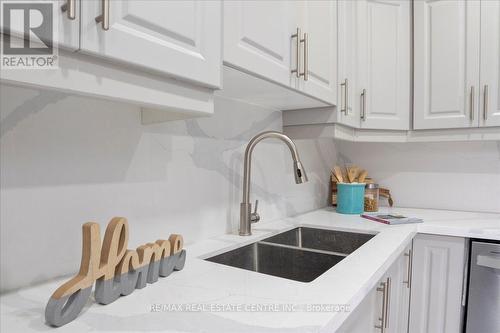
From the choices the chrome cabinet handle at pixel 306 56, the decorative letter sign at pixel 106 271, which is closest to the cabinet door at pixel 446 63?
the chrome cabinet handle at pixel 306 56

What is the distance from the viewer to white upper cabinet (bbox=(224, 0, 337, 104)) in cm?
87

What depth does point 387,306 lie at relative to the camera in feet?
3.79

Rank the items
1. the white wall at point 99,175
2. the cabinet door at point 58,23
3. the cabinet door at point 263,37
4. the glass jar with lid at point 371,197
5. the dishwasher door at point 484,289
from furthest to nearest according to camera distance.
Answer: the glass jar with lid at point 371,197 → the dishwasher door at point 484,289 → the cabinet door at point 263,37 → the white wall at point 99,175 → the cabinet door at point 58,23

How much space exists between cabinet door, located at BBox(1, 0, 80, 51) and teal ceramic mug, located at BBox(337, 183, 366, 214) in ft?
5.32

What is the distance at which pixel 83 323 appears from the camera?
577 mm

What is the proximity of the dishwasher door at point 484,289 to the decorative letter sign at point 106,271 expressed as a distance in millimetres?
1401

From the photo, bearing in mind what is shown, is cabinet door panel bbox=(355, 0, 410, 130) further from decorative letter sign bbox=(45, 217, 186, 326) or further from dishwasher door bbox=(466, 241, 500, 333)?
decorative letter sign bbox=(45, 217, 186, 326)

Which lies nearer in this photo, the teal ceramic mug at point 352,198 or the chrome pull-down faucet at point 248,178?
the chrome pull-down faucet at point 248,178

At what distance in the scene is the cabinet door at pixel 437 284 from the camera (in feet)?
4.96

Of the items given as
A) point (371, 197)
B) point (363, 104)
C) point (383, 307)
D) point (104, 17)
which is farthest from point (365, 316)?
point (363, 104)

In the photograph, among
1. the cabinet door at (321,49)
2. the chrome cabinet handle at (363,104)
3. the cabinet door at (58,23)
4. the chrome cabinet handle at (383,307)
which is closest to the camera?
the cabinet door at (58,23)

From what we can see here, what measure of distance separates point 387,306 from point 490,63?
143 centimetres

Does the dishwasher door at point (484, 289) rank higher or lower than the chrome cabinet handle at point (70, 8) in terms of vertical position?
lower

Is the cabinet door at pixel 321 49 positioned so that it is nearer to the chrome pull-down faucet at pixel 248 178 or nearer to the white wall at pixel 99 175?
the chrome pull-down faucet at pixel 248 178
